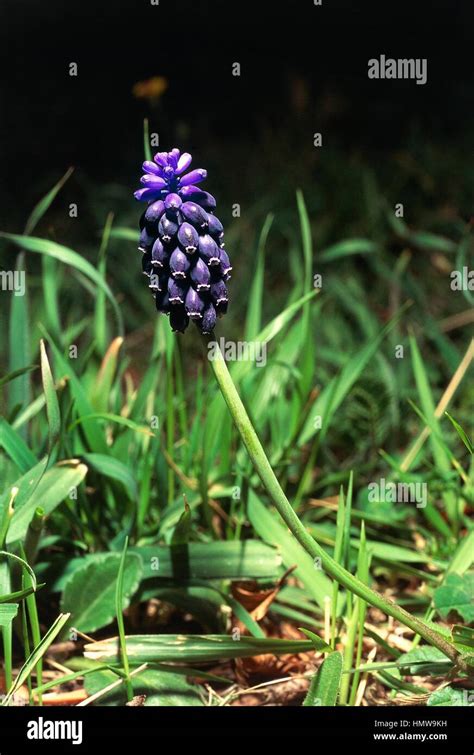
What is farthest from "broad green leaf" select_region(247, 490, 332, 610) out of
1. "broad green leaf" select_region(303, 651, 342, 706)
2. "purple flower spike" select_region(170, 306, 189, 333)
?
"purple flower spike" select_region(170, 306, 189, 333)

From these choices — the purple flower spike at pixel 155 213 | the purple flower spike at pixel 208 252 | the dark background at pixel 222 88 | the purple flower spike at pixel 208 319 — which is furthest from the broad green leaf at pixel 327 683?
the dark background at pixel 222 88

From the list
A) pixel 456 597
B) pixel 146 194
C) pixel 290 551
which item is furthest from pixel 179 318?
pixel 456 597

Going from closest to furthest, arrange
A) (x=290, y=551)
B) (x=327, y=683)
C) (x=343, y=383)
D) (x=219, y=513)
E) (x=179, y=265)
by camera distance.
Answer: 1. (x=179, y=265)
2. (x=327, y=683)
3. (x=290, y=551)
4. (x=219, y=513)
5. (x=343, y=383)

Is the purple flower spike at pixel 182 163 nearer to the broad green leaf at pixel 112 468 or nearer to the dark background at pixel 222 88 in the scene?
the broad green leaf at pixel 112 468

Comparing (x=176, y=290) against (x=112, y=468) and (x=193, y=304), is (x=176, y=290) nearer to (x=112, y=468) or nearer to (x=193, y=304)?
(x=193, y=304)
